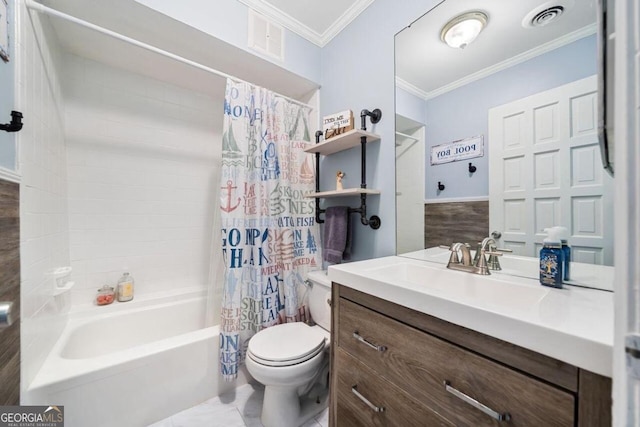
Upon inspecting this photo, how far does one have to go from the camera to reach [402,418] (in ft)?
2.41

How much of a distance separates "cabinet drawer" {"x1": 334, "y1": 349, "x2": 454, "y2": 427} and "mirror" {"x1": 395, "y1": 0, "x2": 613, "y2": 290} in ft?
2.07

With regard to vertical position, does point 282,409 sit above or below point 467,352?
below

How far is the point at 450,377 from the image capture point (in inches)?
24.5

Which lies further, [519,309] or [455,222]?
[455,222]

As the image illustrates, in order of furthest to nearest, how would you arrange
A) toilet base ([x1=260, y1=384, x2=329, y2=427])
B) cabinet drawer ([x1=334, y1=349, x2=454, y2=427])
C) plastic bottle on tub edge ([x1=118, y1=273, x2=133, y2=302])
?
plastic bottle on tub edge ([x1=118, y1=273, x2=133, y2=302]), toilet base ([x1=260, y1=384, x2=329, y2=427]), cabinet drawer ([x1=334, y1=349, x2=454, y2=427])

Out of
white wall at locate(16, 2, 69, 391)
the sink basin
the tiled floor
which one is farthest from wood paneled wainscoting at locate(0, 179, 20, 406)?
the sink basin

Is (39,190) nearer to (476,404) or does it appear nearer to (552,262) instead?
(476,404)

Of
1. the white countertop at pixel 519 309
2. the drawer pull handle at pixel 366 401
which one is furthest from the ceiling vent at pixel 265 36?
the drawer pull handle at pixel 366 401

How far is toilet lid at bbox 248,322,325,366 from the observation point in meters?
1.09

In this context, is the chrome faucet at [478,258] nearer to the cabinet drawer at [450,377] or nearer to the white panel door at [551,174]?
the white panel door at [551,174]

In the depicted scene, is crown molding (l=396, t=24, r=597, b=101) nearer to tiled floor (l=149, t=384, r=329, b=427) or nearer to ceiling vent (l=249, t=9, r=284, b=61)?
ceiling vent (l=249, t=9, r=284, b=61)

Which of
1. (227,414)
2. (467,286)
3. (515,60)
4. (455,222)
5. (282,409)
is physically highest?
(515,60)

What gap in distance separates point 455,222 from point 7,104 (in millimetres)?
1808

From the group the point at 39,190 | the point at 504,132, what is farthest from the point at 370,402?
the point at 39,190
